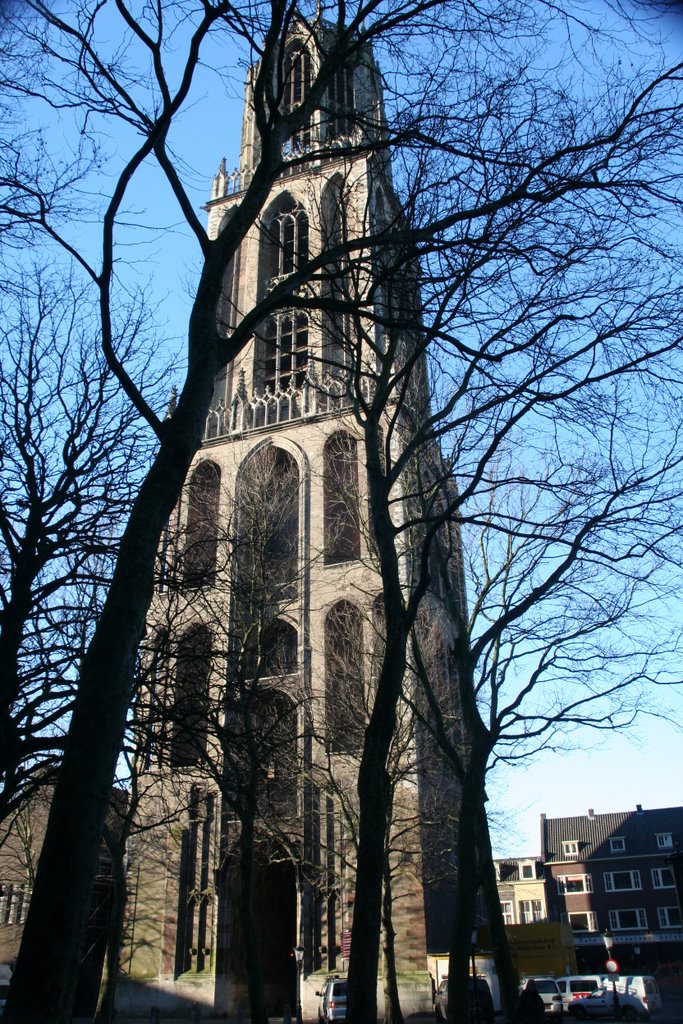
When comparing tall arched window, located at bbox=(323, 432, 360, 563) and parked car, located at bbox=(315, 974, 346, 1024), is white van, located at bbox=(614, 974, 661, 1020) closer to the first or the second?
parked car, located at bbox=(315, 974, 346, 1024)

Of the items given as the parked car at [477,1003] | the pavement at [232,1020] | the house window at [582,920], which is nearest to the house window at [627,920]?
the house window at [582,920]

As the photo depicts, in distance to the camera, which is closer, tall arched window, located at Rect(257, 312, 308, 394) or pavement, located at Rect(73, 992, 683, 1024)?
pavement, located at Rect(73, 992, 683, 1024)

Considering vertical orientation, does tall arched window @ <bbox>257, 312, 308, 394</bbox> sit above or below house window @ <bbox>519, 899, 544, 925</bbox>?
above

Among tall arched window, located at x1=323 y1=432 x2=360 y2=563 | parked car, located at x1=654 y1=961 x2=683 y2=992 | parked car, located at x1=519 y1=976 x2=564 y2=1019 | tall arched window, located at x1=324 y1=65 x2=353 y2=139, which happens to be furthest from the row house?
tall arched window, located at x1=324 y1=65 x2=353 y2=139

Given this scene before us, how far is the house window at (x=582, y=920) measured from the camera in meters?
47.9

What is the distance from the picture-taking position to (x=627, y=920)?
47.1 metres

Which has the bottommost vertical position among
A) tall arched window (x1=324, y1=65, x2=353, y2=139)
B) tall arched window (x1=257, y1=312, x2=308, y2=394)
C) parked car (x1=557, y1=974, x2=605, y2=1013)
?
parked car (x1=557, y1=974, x2=605, y2=1013)

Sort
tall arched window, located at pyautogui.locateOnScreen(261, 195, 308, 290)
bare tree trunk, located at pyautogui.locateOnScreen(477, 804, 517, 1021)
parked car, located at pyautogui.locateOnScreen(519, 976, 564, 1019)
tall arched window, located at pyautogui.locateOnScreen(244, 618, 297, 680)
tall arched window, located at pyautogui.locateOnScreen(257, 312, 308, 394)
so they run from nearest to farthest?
1. bare tree trunk, located at pyautogui.locateOnScreen(477, 804, 517, 1021)
2. tall arched window, located at pyautogui.locateOnScreen(244, 618, 297, 680)
3. parked car, located at pyautogui.locateOnScreen(519, 976, 564, 1019)
4. tall arched window, located at pyautogui.locateOnScreen(257, 312, 308, 394)
5. tall arched window, located at pyautogui.locateOnScreen(261, 195, 308, 290)

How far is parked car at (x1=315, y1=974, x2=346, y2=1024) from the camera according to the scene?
19516 mm

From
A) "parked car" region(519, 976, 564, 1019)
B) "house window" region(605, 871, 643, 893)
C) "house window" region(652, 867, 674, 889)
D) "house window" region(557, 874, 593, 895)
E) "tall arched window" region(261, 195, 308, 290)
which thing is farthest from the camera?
"house window" region(557, 874, 593, 895)

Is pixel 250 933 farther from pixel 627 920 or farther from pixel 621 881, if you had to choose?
pixel 621 881

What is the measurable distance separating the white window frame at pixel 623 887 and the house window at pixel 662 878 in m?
0.93

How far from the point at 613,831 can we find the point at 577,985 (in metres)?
27.3

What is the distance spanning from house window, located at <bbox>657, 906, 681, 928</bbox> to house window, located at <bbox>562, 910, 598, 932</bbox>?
3.77 metres
